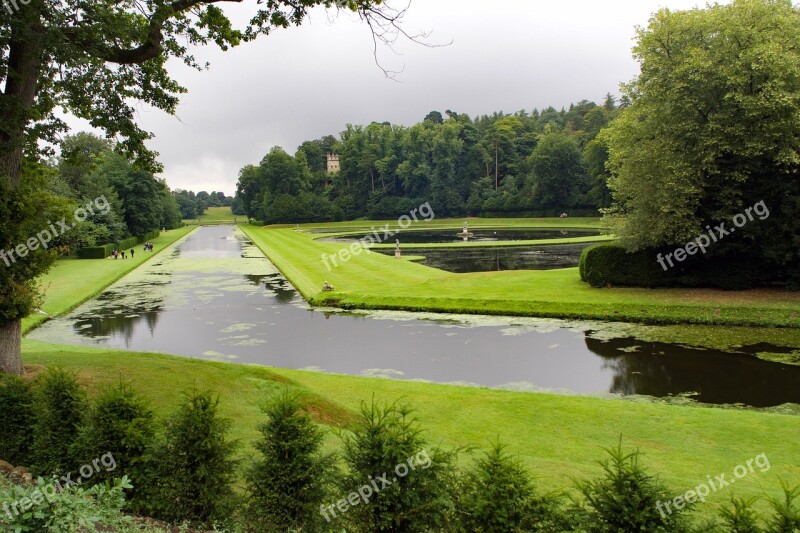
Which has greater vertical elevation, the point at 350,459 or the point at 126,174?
Answer: the point at 126,174

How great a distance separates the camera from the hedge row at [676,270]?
2467 cm

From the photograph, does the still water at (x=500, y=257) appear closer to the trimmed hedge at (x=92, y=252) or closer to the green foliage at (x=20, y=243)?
the trimmed hedge at (x=92, y=252)

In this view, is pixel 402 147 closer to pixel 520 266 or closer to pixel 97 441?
pixel 520 266

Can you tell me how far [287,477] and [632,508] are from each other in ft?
11.1

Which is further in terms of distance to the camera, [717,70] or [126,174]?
[126,174]

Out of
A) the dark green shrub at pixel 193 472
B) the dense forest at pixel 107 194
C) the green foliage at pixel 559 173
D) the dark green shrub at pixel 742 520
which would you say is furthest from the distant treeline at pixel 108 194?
the green foliage at pixel 559 173

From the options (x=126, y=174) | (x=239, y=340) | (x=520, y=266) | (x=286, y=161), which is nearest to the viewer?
(x=239, y=340)

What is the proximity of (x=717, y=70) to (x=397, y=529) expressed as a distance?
2486cm

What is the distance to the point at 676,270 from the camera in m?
25.8

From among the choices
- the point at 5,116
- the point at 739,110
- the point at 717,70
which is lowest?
the point at 5,116

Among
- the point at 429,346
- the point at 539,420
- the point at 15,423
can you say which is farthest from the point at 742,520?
the point at 429,346

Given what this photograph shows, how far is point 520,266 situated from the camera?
124 ft

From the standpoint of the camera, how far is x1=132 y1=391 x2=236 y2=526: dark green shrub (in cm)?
598

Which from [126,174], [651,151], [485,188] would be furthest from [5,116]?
[485,188]
